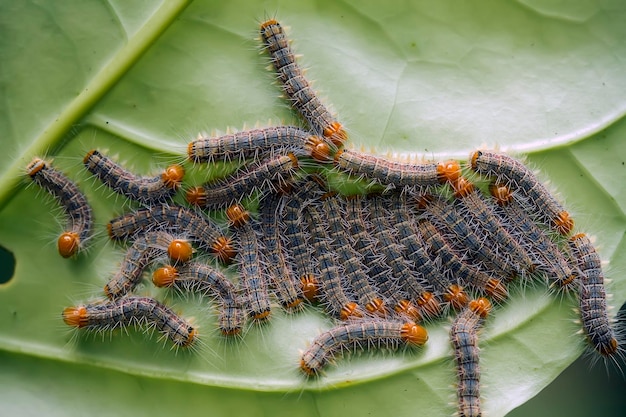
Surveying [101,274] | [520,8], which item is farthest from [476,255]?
[101,274]

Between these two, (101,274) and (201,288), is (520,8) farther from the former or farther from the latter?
(101,274)

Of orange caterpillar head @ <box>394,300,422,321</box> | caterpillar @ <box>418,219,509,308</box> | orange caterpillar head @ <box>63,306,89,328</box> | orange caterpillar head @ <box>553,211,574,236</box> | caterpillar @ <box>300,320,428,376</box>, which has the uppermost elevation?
orange caterpillar head @ <box>553,211,574,236</box>

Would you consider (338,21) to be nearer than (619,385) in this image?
Yes

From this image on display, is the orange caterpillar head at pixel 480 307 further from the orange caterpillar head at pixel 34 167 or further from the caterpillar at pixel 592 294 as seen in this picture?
the orange caterpillar head at pixel 34 167

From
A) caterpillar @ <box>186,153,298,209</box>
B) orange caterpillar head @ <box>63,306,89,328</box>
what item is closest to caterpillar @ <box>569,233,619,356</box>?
caterpillar @ <box>186,153,298,209</box>

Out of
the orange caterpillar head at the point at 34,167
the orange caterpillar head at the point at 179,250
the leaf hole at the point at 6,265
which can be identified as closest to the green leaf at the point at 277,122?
the orange caterpillar head at the point at 34,167

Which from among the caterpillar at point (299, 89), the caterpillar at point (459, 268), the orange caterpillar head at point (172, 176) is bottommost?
the caterpillar at point (459, 268)

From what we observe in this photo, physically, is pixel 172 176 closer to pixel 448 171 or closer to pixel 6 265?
pixel 6 265

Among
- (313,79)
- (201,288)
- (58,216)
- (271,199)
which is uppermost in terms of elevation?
(313,79)

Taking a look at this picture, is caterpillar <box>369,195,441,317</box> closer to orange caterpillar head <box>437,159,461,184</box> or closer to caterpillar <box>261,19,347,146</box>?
orange caterpillar head <box>437,159,461,184</box>
